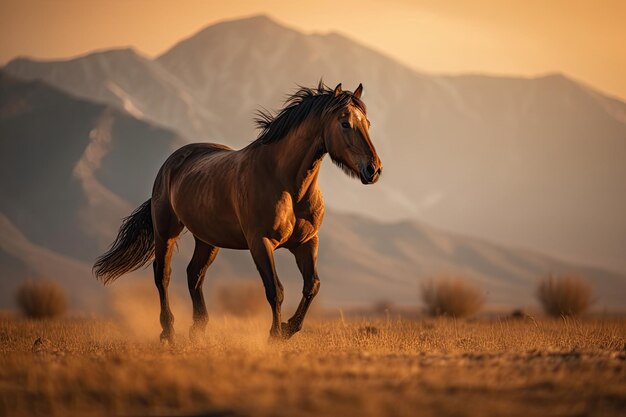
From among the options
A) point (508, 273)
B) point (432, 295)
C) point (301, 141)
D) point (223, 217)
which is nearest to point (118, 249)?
point (223, 217)

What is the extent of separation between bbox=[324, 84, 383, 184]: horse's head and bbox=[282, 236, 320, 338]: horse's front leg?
1199 mm

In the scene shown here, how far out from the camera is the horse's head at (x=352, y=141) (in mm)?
10289

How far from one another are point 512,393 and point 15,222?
131516 millimetres

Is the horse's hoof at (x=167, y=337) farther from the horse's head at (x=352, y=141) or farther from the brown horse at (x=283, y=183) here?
the horse's head at (x=352, y=141)

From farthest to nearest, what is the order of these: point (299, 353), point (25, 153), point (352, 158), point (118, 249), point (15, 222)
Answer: point (25, 153), point (15, 222), point (118, 249), point (352, 158), point (299, 353)

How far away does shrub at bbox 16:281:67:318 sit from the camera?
28281 millimetres

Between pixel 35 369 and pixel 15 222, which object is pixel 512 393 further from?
pixel 15 222

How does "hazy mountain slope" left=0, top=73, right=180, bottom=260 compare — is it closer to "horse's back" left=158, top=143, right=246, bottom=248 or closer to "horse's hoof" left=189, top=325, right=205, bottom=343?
"horse's back" left=158, top=143, right=246, bottom=248

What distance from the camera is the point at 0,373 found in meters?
7.84

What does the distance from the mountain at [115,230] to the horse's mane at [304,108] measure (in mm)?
89391

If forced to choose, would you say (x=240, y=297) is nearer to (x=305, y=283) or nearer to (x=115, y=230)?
(x=305, y=283)

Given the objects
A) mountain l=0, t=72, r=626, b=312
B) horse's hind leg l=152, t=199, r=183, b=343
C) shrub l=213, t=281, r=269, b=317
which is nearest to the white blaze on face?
horse's hind leg l=152, t=199, r=183, b=343

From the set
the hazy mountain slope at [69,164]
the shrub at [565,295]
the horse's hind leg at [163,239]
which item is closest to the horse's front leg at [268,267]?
the horse's hind leg at [163,239]

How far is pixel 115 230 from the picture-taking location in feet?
392
